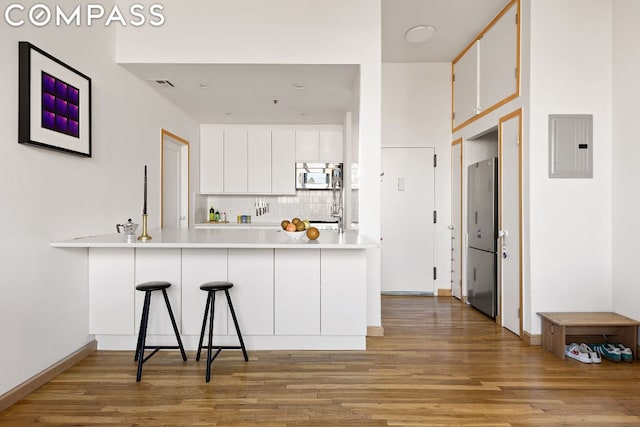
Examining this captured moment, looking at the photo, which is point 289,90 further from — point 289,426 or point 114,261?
point 289,426

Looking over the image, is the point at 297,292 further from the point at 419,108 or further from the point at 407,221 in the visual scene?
the point at 419,108

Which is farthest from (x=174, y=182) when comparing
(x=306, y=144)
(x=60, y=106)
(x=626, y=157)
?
(x=626, y=157)

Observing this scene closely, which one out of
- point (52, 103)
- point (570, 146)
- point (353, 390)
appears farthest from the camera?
point (570, 146)

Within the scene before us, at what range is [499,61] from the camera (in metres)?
3.92

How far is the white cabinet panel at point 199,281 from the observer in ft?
10.5

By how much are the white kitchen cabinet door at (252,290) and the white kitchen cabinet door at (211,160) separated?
132 inches

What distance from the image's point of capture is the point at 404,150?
532 centimetres

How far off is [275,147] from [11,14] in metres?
4.14

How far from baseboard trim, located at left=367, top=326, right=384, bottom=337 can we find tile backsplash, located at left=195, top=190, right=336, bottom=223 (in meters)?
3.13

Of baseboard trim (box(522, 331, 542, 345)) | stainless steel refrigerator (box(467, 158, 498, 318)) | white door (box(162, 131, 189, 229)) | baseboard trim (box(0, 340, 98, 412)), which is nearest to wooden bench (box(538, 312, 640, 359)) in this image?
baseboard trim (box(522, 331, 542, 345))

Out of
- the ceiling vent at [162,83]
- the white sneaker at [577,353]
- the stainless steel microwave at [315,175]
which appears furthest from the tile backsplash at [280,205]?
the white sneaker at [577,353]

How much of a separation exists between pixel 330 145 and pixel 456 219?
2251mm

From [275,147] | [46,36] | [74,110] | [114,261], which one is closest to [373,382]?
[114,261]

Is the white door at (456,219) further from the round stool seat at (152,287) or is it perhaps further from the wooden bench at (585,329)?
the round stool seat at (152,287)
